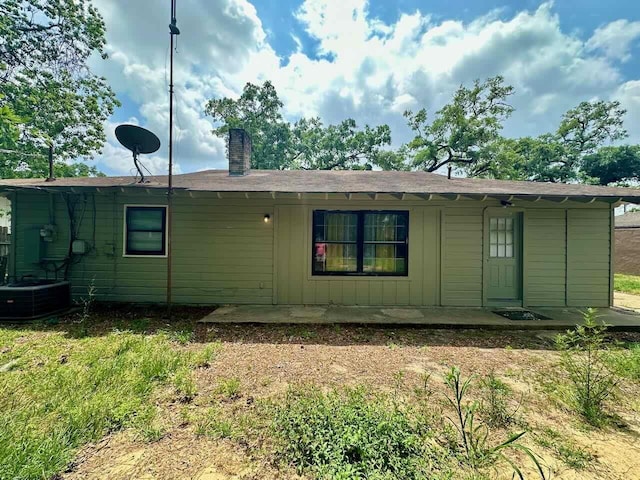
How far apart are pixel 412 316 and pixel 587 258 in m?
4.11

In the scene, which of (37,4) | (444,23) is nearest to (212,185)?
(444,23)

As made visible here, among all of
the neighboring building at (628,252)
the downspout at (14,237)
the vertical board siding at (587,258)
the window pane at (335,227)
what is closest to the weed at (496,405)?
the window pane at (335,227)

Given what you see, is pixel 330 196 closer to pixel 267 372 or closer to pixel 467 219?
pixel 467 219

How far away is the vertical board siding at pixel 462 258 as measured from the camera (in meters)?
5.78

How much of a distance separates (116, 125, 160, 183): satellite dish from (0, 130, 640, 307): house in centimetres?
109

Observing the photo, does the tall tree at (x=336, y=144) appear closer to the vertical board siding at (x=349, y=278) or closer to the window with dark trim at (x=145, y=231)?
the vertical board siding at (x=349, y=278)

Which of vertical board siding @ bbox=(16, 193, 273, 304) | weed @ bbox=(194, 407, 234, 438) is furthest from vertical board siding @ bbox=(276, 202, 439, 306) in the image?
weed @ bbox=(194, 407, 234, 438)

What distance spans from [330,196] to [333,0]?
21.6ft

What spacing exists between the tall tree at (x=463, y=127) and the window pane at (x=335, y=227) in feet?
45.6

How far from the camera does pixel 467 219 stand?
5.79 meters

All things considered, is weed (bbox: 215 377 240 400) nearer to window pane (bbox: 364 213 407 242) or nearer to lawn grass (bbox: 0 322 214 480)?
lawn grass (bbox: 0 322 214 480)

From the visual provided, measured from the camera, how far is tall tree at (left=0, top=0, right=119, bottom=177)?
12336 mm

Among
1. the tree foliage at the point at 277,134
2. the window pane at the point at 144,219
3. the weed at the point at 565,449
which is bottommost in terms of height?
the weed at the point at 565,449

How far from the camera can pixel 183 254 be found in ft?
19.6
